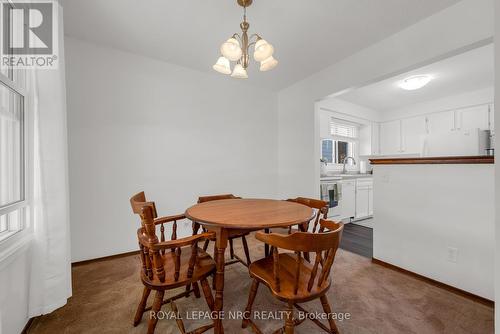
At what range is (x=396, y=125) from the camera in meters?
5.19

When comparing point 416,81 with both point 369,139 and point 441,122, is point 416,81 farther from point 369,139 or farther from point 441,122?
point 369,139

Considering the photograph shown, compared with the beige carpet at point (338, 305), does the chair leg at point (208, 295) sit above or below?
above

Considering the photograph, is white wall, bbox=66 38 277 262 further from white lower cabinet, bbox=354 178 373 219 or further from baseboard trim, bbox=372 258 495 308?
white lower cabinet, bbox=354 178 373 219

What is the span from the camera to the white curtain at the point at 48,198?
1.46 metres

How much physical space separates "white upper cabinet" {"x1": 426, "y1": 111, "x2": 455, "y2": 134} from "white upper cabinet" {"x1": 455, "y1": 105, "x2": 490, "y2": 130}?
0.09m

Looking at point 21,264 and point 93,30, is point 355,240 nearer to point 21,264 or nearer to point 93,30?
point 21,264

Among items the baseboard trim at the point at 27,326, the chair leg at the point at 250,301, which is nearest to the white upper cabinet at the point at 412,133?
the chair leg at the point at 250,301

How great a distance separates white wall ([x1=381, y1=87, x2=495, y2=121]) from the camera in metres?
3.85

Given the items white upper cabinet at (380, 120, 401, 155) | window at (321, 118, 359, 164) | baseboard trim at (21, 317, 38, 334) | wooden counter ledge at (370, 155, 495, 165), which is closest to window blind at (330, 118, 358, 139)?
window at (321, 118, 359, 164)

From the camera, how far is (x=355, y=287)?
6.33ft

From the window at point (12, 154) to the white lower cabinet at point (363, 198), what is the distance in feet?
15.1

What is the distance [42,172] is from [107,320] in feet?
3.82

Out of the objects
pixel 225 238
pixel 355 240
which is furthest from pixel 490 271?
pixel 225 238

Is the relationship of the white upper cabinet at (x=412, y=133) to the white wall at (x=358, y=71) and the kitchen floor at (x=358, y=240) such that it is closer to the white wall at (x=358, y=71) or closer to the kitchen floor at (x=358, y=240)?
the kitchen floor at (x=358, y=240)
